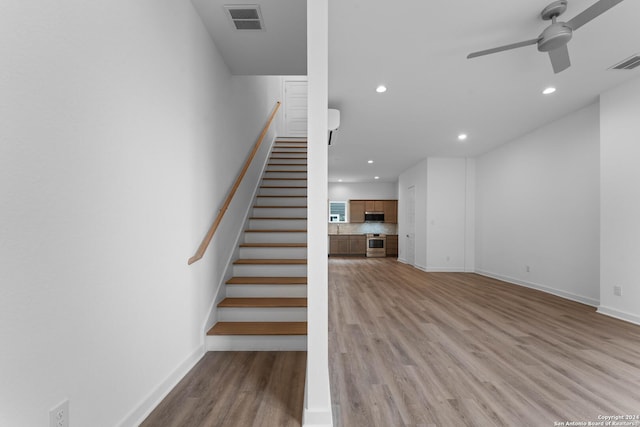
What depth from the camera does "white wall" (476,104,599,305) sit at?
3.94 metres

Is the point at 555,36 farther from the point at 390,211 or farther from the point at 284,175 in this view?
the point at 390,211

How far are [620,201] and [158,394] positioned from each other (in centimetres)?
476

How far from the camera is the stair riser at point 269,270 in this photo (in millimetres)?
3018

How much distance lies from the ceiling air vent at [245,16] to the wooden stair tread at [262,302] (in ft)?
7.77

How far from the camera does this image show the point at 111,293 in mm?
1351

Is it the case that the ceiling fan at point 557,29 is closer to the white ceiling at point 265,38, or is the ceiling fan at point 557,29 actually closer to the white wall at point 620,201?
the white ceiling at point 265,38

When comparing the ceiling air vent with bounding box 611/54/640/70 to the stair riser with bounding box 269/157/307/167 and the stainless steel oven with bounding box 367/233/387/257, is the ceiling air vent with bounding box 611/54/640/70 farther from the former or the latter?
the stainless steel oven with bounding box 367/233/387/257

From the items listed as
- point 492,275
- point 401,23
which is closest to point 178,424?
point 401,23

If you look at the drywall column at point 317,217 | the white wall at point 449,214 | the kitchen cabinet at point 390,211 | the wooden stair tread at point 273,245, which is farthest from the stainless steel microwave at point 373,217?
the drywall column at point 317,217

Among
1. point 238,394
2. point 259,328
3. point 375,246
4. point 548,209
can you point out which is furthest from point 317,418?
point 375,246

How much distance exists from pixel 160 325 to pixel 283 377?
33.8 inches

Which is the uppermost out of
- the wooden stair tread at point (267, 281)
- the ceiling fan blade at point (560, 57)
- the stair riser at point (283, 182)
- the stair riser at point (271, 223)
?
the ceiling fan blade at point (560, 57)

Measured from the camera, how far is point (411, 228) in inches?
316

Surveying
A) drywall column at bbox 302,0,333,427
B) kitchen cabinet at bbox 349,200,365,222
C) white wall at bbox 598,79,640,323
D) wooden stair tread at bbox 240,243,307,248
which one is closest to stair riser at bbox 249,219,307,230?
wooden stair tread at bbox 240,243,307,248
